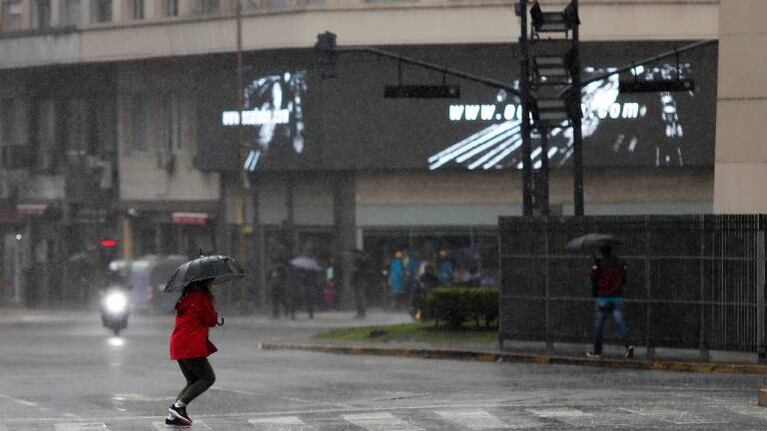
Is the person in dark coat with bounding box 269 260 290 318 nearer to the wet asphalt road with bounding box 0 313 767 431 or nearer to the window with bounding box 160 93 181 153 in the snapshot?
the window with bounding box 160 93 181 153

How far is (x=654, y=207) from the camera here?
52.9 metres

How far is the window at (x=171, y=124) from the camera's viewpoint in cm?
5853

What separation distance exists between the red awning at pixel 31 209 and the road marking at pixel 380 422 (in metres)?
45.6

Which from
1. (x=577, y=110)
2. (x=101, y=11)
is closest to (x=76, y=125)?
(x=101, y=11)

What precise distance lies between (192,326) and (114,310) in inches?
862


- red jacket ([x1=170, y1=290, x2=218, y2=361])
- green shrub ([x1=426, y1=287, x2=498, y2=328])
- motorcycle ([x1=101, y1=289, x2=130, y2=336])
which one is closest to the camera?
red jacket ([x1=170, y1=290, x2=218, y2=361])

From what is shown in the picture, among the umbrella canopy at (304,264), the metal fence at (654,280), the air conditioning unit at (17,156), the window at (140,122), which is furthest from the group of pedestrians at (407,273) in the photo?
the air conditioning unit at (17,156)

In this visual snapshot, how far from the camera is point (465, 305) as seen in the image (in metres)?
33.1

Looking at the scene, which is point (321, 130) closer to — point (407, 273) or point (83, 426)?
point (407, 273)

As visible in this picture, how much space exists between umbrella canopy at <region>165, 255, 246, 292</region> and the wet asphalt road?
1.34 metres

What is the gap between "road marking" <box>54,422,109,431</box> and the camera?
1722 cm

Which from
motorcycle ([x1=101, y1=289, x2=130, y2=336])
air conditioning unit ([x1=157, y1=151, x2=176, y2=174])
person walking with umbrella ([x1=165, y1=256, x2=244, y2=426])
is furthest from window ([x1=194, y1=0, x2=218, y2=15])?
person walking with umbrella ([x1=165, y1=256, x2=244, y2=426])

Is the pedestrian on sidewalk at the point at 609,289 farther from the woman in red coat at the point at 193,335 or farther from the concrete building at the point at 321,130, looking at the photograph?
the concrete building at the point at 321,130

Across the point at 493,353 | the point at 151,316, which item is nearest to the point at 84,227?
the point at 151,316
